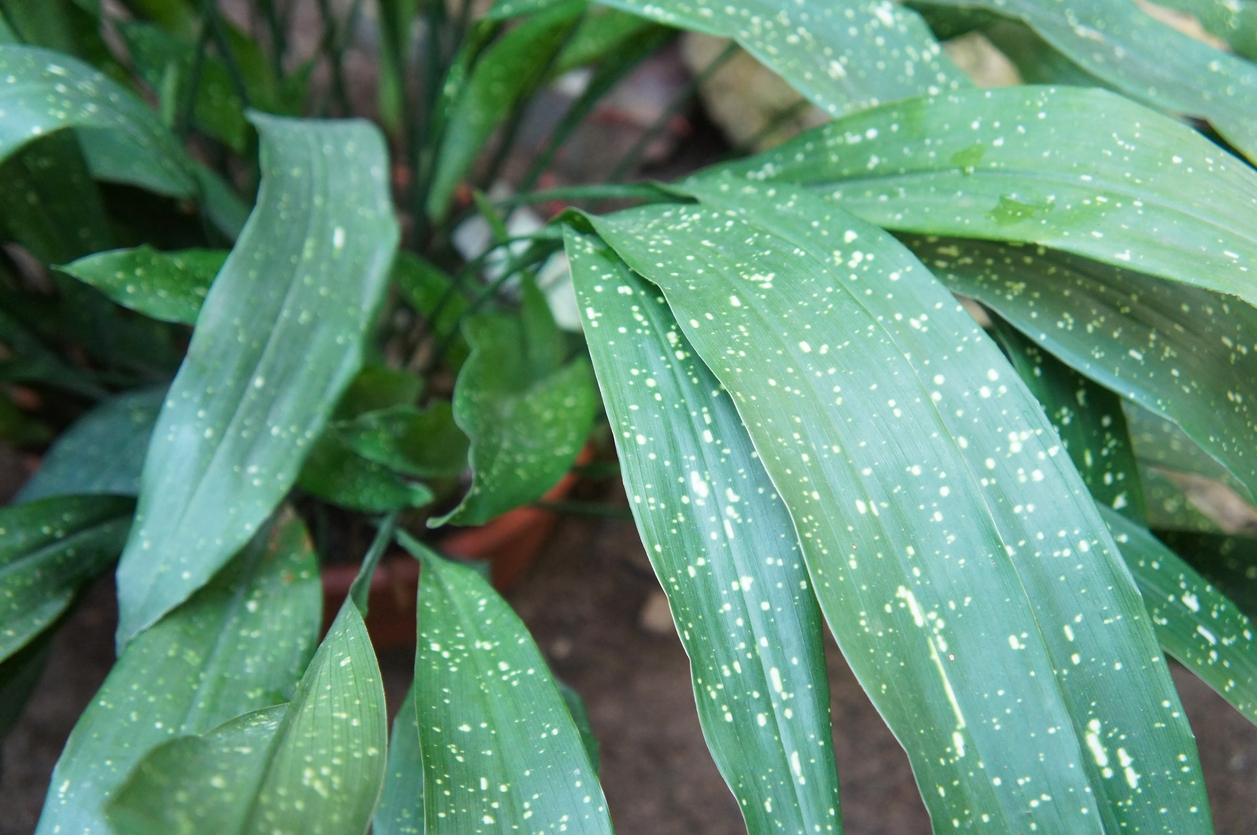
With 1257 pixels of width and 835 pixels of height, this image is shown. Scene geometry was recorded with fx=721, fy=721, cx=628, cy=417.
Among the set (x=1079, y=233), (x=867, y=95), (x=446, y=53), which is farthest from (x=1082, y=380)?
(x=446, y=53)

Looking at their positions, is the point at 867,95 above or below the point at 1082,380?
above

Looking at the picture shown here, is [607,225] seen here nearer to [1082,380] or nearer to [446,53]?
[1082,380]

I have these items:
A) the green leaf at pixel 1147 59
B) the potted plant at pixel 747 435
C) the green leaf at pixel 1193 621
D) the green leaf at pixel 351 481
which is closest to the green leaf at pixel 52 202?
the potted plant at pixel 747 435

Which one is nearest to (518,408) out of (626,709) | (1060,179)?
(1060,179)

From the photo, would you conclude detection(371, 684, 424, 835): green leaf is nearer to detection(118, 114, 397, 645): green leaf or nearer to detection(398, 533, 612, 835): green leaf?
detection(398, 533, 612, 835): green leaf

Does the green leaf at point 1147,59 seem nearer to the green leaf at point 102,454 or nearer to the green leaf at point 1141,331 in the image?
the green leaf at point 1141,331
